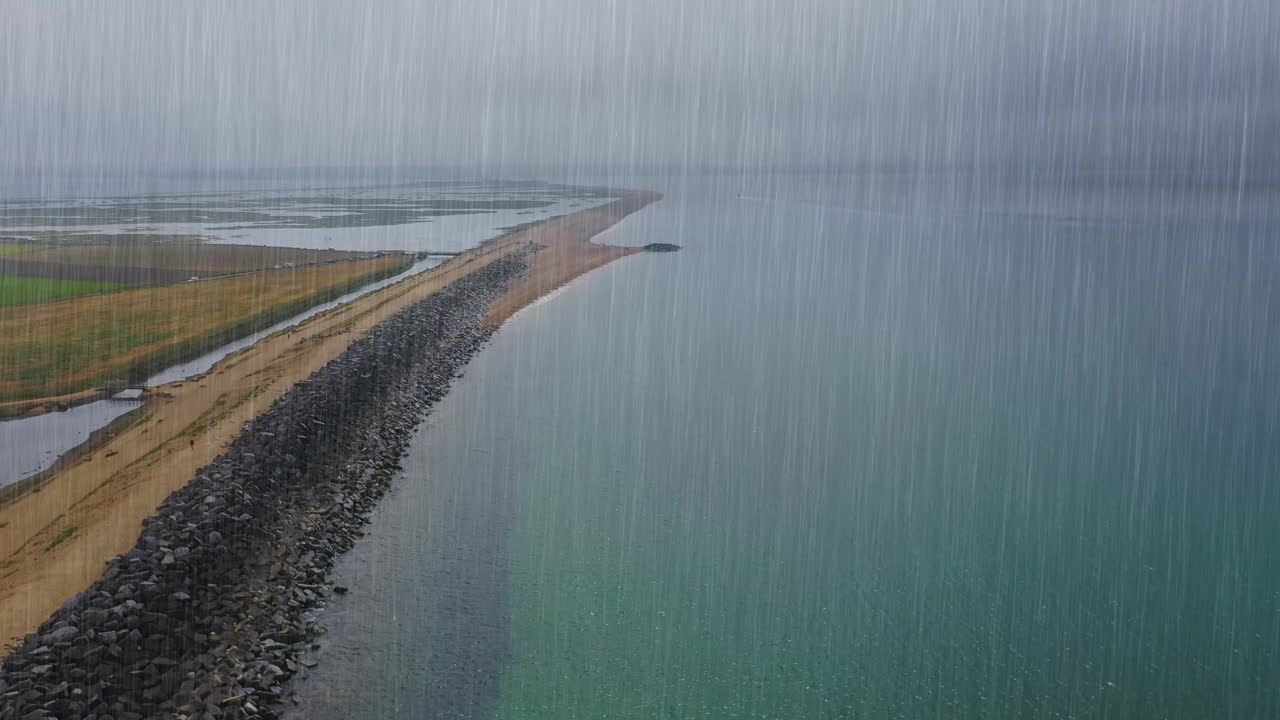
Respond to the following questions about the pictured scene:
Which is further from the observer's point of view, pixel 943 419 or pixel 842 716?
pixel 943 419

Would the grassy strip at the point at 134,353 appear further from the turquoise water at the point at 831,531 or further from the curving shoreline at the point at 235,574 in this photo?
the turquoise water at the point at 831,531

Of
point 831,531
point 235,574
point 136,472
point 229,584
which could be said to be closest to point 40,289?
point 136,472

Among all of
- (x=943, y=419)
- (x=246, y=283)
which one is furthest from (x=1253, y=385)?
(x=246, y=283)

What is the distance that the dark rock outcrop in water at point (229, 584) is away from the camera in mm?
9717

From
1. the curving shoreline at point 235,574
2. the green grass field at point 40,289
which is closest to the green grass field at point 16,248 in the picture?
the green grass field at point 40,289

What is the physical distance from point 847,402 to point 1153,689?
13.2 m

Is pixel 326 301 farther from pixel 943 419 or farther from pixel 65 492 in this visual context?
pixel 943 419

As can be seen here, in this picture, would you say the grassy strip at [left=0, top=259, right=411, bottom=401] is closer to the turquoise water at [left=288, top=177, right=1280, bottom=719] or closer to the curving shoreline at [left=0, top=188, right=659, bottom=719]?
the curving shoreline at [left=0, top=188, right=659, bottom=719]

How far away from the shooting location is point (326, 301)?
130 feet

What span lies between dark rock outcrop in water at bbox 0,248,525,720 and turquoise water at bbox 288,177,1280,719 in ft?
1.96

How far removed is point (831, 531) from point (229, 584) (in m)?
9.49

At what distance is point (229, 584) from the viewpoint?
12281 millimetres

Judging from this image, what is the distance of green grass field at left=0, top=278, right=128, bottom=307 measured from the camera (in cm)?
3603

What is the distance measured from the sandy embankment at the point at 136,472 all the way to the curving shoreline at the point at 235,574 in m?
0.47
